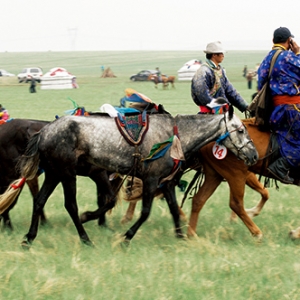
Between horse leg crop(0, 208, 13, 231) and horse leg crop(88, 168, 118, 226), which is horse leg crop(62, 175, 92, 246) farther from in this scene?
horse leg crop(0, 208, 13, 231)

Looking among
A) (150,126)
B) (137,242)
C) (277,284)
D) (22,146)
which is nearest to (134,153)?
(150,126)

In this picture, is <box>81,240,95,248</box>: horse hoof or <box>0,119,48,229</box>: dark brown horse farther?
<box>0,119,48,229</box>: dark brown horse

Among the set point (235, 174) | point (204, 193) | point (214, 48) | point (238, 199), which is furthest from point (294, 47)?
point (204, 193)

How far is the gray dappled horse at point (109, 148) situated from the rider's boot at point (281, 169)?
12.7 inches

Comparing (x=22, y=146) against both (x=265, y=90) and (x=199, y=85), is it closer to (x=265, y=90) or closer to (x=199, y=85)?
(x=199, y=85)

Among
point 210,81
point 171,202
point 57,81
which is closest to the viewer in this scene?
point 171,202

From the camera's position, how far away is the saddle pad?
24.5 feet

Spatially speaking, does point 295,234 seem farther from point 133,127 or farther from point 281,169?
point 133,127

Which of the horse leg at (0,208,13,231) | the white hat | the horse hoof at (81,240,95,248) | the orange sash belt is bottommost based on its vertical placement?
the horse leg at (0,208,13,231)

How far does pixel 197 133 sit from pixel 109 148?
3.43 ft

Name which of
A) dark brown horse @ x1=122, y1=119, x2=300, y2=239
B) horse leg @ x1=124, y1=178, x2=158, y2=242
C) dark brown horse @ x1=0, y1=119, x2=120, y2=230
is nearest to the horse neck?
dark brown horse @ x1=122, y1=119, x2=300, y2=239

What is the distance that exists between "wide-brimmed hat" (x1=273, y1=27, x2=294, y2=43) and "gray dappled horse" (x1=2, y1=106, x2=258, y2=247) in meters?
1.00

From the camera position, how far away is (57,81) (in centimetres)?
5153

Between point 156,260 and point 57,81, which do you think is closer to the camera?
point 156,260
